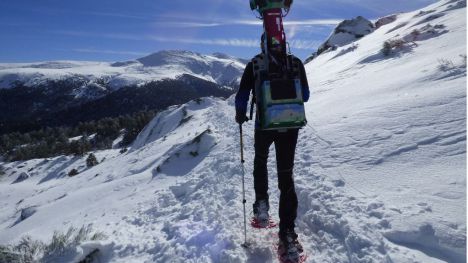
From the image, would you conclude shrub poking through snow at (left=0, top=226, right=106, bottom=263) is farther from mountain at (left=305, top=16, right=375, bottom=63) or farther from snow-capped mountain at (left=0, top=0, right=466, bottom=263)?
mountain at (left=305, top=16, right=375, bottom=63)

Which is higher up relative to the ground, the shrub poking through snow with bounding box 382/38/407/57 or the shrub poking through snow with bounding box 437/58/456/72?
the shrub poking through snow with bounding box 382/38/407/57

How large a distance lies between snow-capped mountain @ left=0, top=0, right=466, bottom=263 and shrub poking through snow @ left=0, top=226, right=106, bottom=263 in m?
0.06

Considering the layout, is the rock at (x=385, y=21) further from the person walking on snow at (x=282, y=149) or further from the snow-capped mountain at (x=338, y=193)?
the person walking on snow at (x=282, y=149)

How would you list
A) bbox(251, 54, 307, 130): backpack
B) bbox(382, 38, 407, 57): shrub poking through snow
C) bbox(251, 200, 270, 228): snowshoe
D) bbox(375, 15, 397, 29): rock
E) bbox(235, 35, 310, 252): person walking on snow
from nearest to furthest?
1. bbox(251, 54, 307, 130): backpack
2. bbox(235, 35, 310, 252): person walking on snow
3. bbox(251, 200, 270, 228): snowshoe
4. bbox(382, 38, 407, 57): shrub poking through snow
5. bbox(375, 15, 397, 29): rock

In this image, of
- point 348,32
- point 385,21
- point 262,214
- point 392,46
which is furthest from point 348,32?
point 262,214

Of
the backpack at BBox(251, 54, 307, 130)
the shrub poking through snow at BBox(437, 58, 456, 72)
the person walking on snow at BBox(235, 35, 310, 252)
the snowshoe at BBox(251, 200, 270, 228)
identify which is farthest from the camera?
the shrub poking through snow at BBox(437, 58, 456, 72)

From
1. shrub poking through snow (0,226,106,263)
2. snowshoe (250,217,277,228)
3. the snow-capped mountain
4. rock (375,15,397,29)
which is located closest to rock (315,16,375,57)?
rock (375,15,397,29)

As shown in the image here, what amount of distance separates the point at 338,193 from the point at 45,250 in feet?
18.7

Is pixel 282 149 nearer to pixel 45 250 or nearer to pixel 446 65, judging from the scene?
pixel 45 250

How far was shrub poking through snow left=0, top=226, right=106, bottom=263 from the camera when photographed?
6973mm

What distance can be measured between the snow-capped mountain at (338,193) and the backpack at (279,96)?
2.03 m

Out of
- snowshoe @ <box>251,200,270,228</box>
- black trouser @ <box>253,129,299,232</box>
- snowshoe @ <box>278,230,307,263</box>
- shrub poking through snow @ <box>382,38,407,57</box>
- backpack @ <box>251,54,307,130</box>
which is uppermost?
shrub poking through snow @ <box>382,38,407,57</box>

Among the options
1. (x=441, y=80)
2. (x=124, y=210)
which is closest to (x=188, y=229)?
(x=124, y=210)

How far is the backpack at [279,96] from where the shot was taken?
5.59 m
